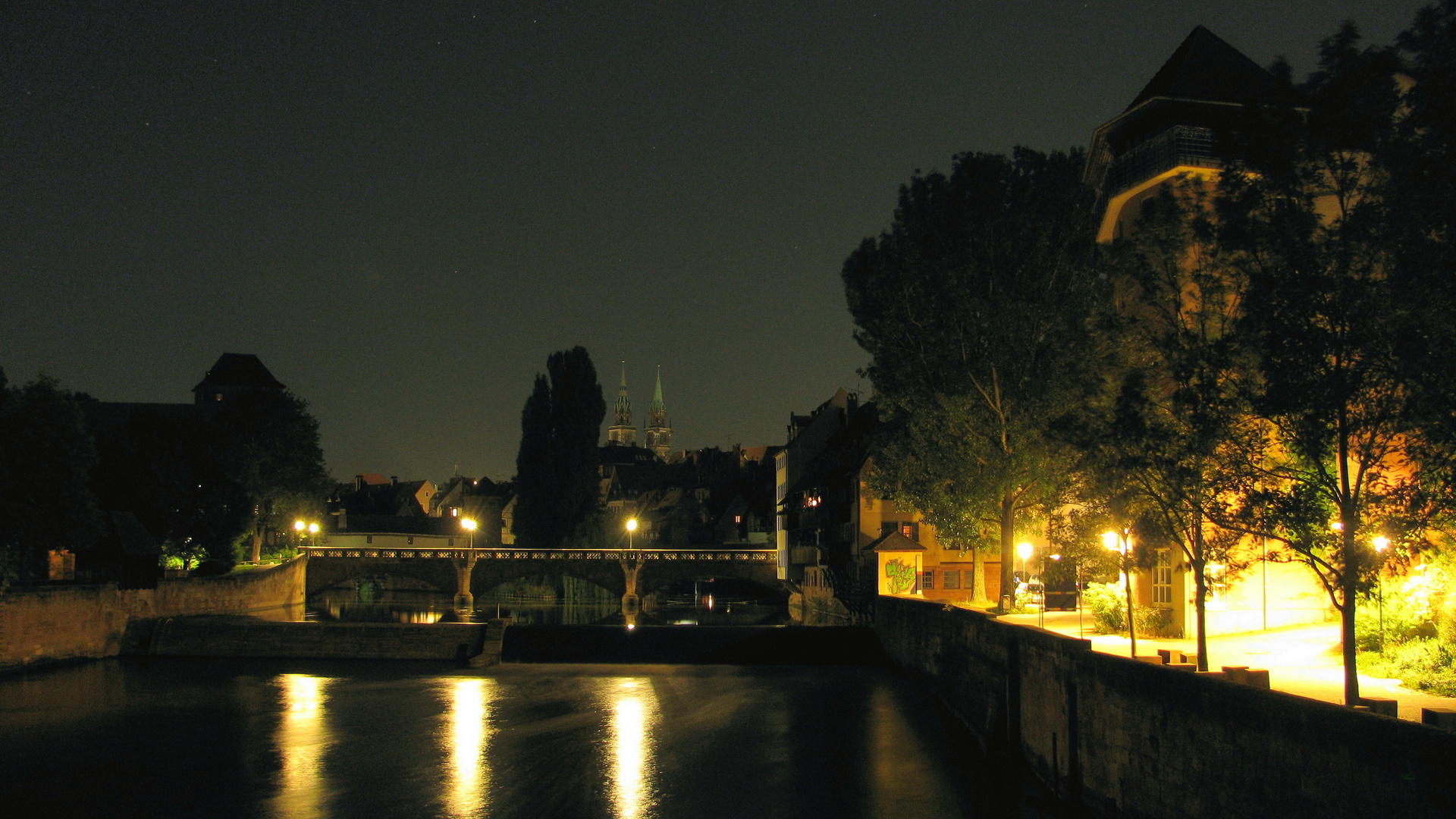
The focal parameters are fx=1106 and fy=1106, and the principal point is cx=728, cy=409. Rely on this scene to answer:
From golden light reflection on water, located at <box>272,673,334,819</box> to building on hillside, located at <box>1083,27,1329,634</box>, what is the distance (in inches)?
741

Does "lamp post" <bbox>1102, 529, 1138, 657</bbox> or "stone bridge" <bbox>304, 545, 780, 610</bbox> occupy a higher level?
"lamp post" <bbox>1102, 529, 1138, 657</bbox>

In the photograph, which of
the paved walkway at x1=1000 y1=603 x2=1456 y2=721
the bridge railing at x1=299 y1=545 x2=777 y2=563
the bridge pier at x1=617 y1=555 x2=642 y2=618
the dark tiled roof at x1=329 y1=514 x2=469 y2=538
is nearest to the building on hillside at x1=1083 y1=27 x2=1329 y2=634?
the paved walkway at x1=1000 y1=603 x2=1456 y2=721

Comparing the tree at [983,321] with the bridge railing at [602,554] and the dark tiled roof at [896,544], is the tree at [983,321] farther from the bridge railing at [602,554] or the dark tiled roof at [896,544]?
the bridge railing at [602,554]

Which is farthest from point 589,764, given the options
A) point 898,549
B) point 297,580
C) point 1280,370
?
point 297,580

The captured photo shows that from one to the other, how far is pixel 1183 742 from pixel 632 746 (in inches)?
640

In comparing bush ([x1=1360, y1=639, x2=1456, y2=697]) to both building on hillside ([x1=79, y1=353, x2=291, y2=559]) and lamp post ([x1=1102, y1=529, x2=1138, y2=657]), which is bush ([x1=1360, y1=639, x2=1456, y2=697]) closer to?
lamp post ([x1=1102, y1=529, x2=1138, y2=657])

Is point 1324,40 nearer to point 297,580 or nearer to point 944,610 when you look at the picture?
point 944,610

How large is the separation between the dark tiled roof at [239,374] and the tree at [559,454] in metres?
52.4

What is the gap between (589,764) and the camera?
26.6 m

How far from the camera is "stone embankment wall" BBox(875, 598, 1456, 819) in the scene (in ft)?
37.2

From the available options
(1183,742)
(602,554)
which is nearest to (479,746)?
(1183,742)

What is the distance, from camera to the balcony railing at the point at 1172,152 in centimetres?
2877

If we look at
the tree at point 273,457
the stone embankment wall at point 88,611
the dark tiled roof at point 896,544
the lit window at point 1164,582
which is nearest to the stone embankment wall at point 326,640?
the stone embankment wall at point 88,611

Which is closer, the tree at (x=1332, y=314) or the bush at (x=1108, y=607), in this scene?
the tree at (x=1332, y=314)
